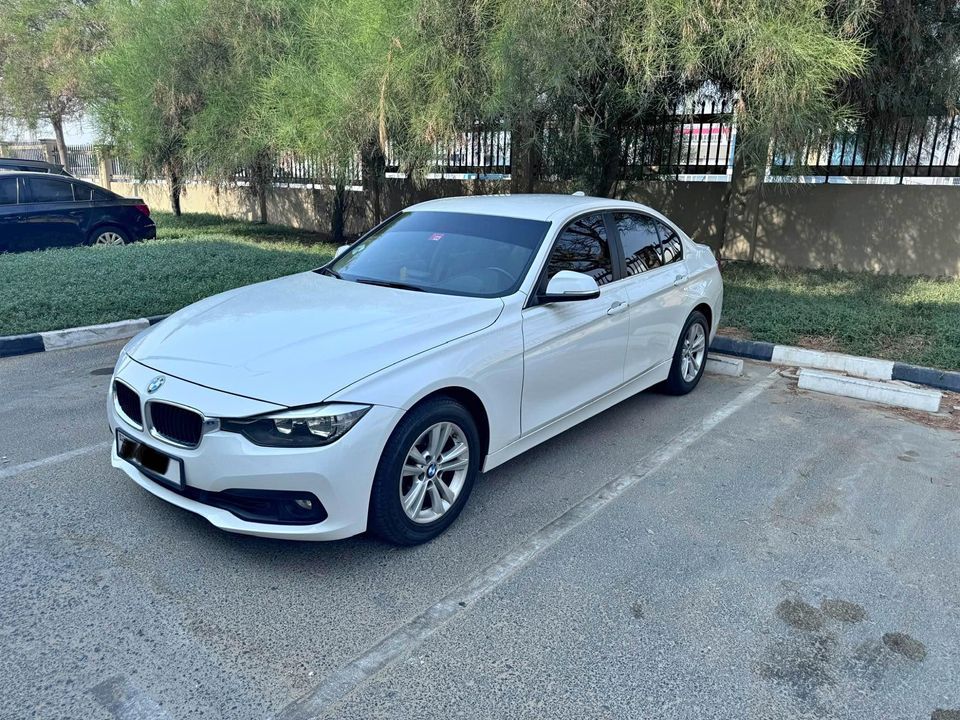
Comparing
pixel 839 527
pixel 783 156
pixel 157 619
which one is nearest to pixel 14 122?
pixel 783 156

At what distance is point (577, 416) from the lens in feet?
14.4

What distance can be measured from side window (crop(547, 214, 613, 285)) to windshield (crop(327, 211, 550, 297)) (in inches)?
5.9

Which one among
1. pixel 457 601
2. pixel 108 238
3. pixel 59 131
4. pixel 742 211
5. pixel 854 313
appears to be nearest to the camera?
pixel 457 601

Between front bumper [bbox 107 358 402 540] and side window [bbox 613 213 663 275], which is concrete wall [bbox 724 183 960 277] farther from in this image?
front bumper [bbox 107 358 402 540]

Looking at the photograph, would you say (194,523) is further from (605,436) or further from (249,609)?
(605,436)

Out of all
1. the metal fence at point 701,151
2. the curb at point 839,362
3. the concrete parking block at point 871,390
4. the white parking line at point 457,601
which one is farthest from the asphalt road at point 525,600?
the metal fence at point 701,151

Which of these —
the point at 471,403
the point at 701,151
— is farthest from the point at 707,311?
the point at 701,151

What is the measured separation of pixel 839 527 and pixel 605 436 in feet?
5.29

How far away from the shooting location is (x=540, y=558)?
3.37 meters

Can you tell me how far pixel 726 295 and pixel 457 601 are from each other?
6.85m

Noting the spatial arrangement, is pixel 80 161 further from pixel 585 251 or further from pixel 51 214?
pixel 585 251

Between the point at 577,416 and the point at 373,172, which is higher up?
the point at 373,172

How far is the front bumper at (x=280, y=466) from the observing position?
2.91 meters

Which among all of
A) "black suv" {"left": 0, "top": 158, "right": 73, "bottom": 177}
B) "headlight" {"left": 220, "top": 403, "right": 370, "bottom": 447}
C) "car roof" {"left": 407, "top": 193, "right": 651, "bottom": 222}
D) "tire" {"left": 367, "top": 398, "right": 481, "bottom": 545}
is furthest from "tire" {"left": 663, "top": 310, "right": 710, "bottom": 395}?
"black suv" {"left": 0, "top": 158, "right": 73, "bottom": 177}
